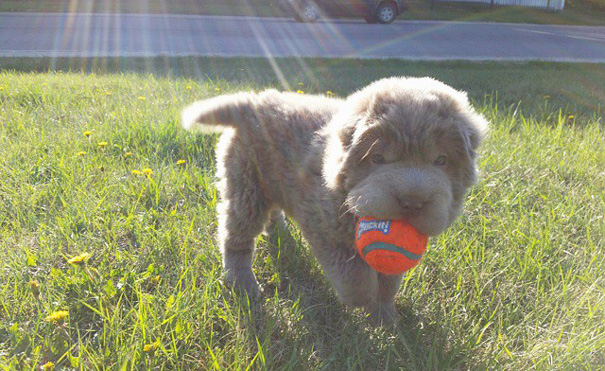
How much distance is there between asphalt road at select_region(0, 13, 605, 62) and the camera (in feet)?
31.3

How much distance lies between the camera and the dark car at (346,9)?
48.8 feet

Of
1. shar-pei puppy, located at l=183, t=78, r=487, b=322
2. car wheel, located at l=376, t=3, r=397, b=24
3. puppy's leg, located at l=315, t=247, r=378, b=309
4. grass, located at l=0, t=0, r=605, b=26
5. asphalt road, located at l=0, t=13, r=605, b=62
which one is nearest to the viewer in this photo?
shar-pei puppy, located at l=183, t=78, r=487, b=322

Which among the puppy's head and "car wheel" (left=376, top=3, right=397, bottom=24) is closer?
the puppy's head

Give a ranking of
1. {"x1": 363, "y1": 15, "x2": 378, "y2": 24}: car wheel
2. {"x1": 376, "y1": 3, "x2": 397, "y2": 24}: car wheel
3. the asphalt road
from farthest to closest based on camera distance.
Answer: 1. {"x1": 376, "y1": 3, "x2": 397, "y2": 24}: car wheel
2. {"x1": 363, "y1": 15, "x2": 378, "y2": 24}: car wheel
3. the asphalt road

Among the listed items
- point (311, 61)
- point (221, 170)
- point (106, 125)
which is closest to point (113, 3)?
point (311, 61)

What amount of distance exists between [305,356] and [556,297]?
4.38ft

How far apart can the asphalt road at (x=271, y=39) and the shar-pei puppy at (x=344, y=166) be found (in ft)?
22.8

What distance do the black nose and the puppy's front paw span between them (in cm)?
104

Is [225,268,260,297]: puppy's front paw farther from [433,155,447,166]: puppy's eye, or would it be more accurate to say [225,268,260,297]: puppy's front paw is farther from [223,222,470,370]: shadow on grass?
→ [433,155,447,166]: puppy's eye

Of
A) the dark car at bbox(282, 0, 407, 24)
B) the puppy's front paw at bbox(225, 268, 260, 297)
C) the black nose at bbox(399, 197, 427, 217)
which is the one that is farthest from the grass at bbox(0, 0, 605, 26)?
the black nose at bbox(399, 197, 427, 217)

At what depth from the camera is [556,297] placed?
2227 millimetres

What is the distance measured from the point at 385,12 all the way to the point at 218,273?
1510 centimetres

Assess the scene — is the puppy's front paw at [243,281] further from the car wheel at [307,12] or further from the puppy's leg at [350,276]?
the car wheel at [307,12]

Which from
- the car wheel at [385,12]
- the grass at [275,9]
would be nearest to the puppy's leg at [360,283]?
the car wheel at [385,12]
